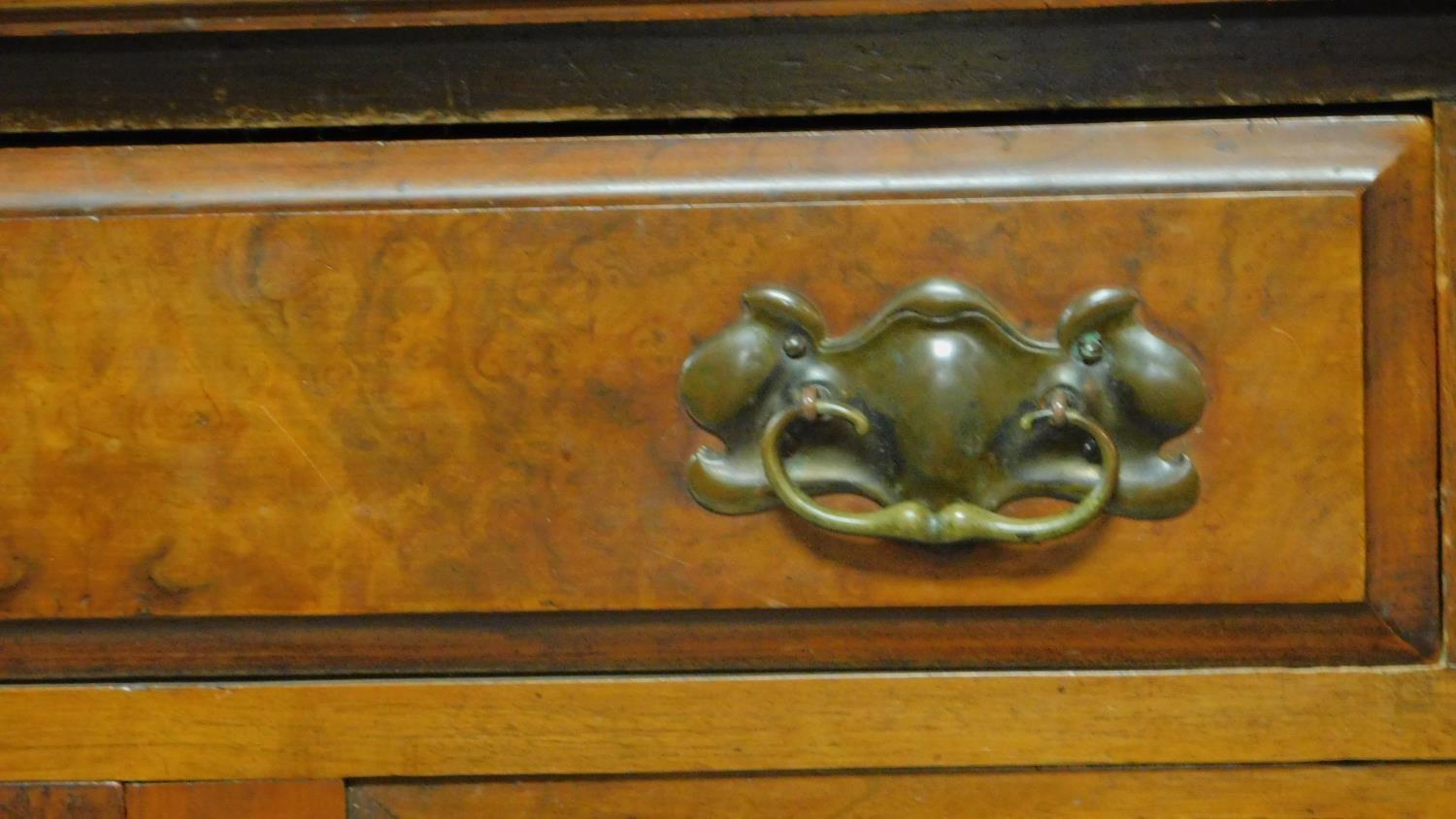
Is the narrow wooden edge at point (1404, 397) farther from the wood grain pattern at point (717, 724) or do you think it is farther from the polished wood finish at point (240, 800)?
the polished wood finish at point (240, 800)

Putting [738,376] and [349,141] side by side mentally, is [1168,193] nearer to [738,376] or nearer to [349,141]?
[738,376]

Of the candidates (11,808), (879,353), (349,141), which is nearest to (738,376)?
(879,353)

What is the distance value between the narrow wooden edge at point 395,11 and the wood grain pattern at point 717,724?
21 cm

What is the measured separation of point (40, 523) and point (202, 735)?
0.09m

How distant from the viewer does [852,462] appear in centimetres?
40

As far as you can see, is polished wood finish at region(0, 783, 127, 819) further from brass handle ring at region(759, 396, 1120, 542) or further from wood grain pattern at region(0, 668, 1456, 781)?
brass handle ring at region(759, 396, 1120, 542)

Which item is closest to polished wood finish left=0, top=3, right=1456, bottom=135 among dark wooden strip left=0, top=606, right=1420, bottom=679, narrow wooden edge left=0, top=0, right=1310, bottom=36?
narrow wooden edge left=0, top=0, right=1310, bottom=36

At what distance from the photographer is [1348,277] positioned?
38 cm

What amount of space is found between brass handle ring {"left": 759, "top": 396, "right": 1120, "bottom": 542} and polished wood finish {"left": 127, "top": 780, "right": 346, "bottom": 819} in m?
0.18

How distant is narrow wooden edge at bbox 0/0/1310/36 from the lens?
37cm

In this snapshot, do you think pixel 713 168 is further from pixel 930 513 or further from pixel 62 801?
pixel 62 801

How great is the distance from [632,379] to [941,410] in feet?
0.31

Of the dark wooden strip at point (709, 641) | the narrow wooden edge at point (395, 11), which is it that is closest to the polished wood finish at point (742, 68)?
the narrow wooden edge at point (395, 11)

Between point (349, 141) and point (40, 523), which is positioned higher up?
point (349, 141)
